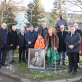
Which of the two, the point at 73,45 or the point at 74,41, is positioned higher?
the point at 74,41

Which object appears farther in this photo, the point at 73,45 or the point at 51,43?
the point at 51,43

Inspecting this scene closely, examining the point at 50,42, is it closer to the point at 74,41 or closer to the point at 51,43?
the point at 51,43

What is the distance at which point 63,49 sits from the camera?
19.0ft

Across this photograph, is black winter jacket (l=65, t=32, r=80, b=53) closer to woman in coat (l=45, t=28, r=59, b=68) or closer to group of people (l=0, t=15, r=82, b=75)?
group of people (l=0, t=15, r=82, b=75)

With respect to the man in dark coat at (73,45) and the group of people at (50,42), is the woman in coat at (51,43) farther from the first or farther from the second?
the man in dark coat at (73,45)

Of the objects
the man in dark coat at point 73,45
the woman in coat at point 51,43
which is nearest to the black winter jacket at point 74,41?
the man in dark coat at point 73,45

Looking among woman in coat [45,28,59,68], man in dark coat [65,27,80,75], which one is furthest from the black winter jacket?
woman in coat [45,28,59,68]

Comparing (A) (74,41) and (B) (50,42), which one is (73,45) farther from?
(B) (50,42)

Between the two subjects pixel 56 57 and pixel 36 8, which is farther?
pixel 36 8

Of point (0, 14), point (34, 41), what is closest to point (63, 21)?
point (34, 41)

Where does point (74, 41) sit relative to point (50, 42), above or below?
above

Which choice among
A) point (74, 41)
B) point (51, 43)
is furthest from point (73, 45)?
point (51, 43)

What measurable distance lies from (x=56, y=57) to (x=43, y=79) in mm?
1309

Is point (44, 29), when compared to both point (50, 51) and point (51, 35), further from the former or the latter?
point (50, 51)
